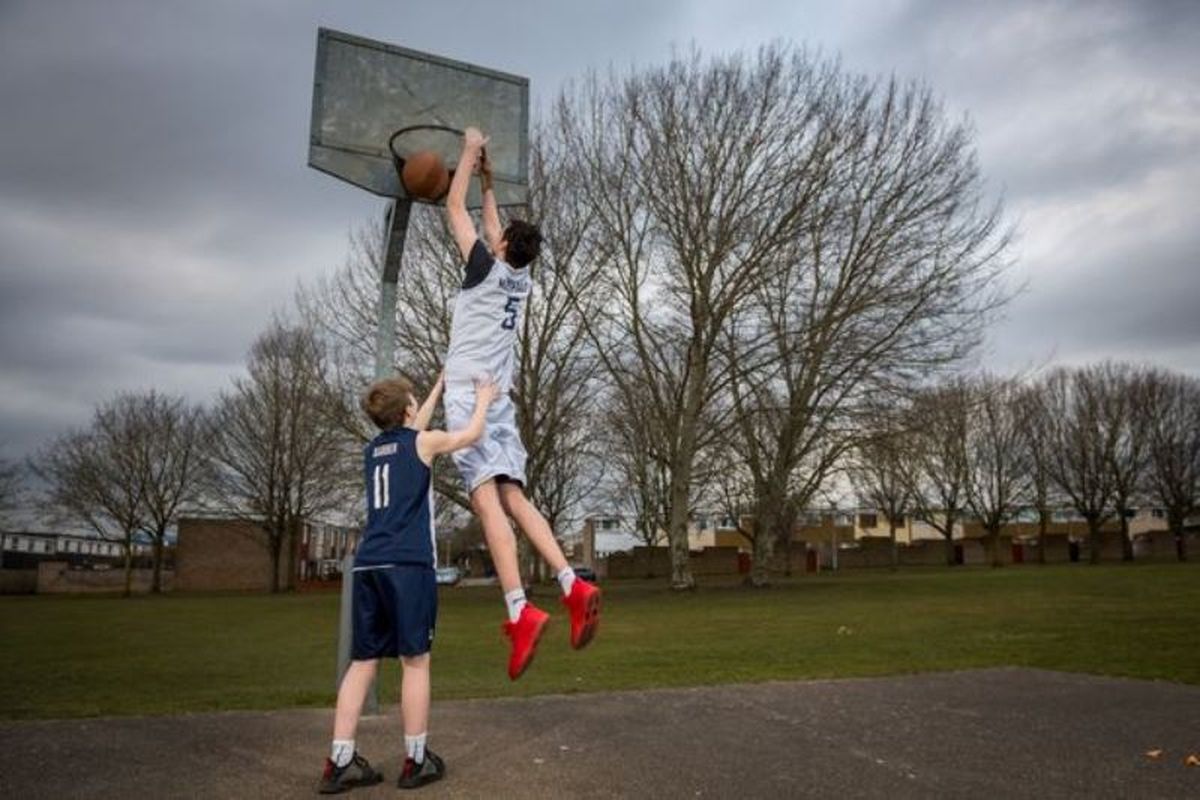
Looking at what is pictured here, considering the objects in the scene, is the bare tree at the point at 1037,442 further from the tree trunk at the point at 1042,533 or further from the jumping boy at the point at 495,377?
the jumping boy at the point at 495,377

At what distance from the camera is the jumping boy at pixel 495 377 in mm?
5090

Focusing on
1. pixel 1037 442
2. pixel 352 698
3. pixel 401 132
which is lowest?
pixel 352 698

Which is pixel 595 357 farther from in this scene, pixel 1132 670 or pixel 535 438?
pixel 1132 670

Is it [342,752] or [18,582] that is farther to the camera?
[18,582]

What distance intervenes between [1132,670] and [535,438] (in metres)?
22.4

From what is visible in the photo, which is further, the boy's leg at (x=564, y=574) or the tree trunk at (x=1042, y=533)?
the tree trunk at (x=1042, y=533)

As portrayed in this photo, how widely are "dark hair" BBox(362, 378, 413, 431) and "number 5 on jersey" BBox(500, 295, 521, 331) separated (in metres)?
0.66

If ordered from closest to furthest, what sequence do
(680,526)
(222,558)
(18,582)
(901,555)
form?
(680,526) → (18,582) → (222,558) → (901,555)

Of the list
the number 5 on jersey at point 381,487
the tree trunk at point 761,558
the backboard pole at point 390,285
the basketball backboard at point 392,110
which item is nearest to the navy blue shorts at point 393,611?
the number 5 on jersey at point 381,487

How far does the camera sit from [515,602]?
16.6 feet

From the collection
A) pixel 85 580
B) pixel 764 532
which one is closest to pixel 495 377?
pixel 764 532

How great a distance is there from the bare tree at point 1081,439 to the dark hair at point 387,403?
5717 centimetres

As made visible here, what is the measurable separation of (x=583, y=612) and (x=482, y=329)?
5.49 ft

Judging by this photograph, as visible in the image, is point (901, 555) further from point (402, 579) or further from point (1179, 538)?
point (402, 579)
